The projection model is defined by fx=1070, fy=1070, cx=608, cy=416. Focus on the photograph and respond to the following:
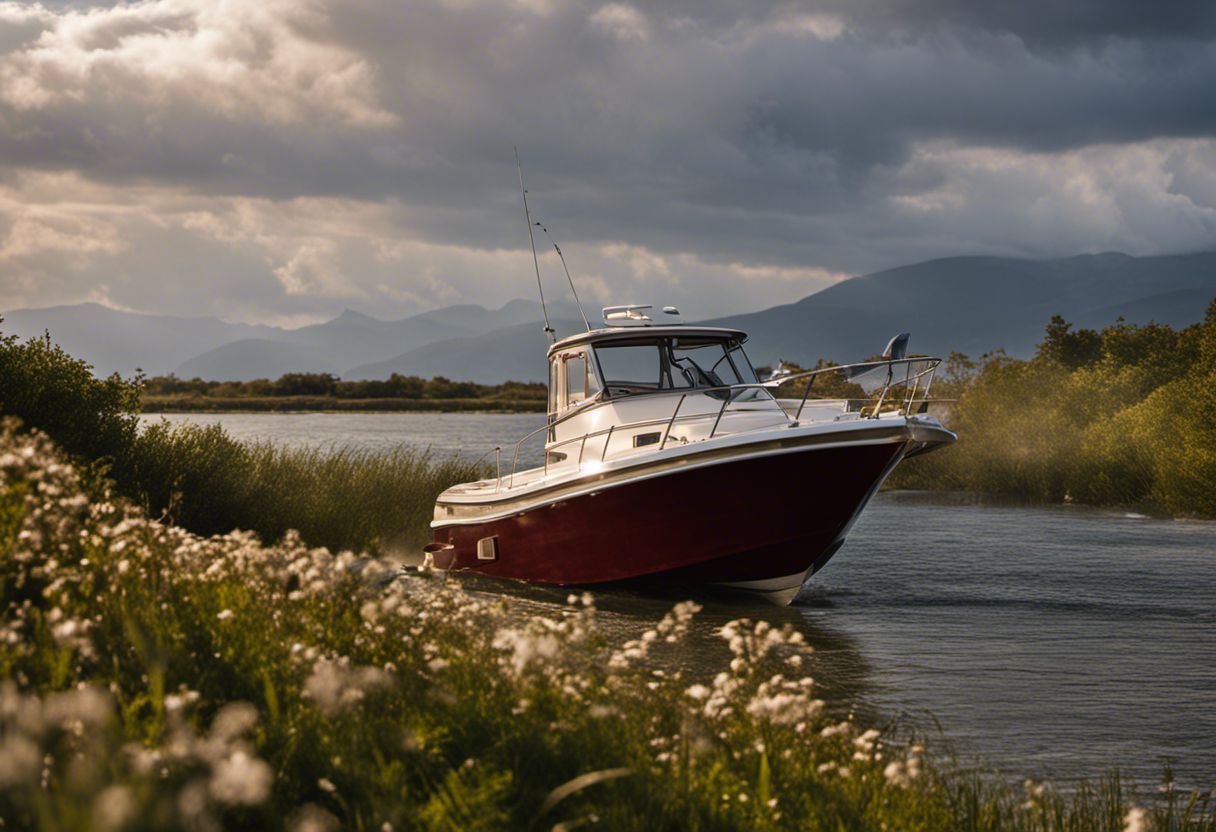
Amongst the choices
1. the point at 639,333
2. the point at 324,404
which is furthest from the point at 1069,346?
the point at 324,404

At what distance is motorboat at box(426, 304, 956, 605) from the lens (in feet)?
46.8

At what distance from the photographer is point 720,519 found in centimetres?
1487

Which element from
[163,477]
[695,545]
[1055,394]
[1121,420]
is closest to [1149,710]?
[695,545]

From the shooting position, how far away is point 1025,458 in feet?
115

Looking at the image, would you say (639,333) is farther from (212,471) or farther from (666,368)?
(212,471)

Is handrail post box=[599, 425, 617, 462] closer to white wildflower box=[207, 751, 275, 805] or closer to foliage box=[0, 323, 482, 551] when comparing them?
foliage box=[0, 323, 482, 551]

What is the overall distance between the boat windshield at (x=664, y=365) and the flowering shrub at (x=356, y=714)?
32.2 feet

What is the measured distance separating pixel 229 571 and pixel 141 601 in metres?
1.22

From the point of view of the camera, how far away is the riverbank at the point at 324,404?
341 feet

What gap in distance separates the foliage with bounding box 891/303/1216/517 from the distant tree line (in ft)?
257

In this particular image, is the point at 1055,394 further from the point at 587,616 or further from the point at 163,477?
the point at 587,616

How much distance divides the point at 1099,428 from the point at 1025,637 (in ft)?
70.8

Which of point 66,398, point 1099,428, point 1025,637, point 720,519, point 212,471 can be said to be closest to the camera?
point 1025,637

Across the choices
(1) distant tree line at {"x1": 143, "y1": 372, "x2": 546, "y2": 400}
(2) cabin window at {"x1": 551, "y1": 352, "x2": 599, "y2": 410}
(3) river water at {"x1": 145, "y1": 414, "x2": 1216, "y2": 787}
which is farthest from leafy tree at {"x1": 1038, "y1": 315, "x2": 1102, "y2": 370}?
(1) distant tree line at {"x1": 143, "y1": 372, "x2": 546, "y2": 400}
